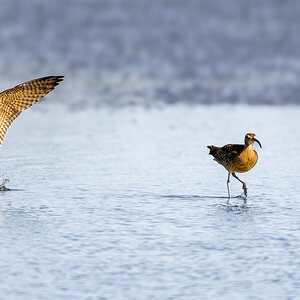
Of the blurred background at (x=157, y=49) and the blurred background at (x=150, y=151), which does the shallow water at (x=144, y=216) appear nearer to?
the blurred background at (x=150, y=151)

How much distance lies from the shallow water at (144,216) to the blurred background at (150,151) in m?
0.02

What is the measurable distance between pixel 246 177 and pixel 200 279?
4.13m

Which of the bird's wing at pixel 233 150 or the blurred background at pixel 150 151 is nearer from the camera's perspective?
the blurred background at pixel 150 151

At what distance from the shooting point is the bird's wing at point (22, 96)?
8.91 m

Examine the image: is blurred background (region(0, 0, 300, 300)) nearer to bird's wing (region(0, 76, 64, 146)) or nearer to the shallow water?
the shallow water

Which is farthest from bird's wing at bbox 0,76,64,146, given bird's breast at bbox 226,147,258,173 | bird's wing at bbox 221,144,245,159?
bird's breast at bbox 226,147,258,173

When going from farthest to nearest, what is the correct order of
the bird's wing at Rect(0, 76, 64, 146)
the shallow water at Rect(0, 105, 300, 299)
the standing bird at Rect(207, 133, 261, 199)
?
the bird's wing at Rect(0, 76, 64, 146) → the standing bird at Rect(207, 133, 261, 199) → the shallow water at Rect(0, 105, 300, 299)

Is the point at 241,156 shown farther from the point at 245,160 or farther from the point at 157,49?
the point at 157,49

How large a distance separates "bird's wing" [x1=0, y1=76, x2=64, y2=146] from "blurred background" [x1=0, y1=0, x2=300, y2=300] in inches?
27.6

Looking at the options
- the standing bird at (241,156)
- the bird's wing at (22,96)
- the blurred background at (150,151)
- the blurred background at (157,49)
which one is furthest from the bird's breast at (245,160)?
the blurred background at (157,49)

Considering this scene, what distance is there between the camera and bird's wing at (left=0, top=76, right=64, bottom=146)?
891 centimetres

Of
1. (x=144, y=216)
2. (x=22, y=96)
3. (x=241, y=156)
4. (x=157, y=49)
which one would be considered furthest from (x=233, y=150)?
(x=157, y=49)

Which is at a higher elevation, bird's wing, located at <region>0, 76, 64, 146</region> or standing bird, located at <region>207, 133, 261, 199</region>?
bird's wing, located at <region>0, 76, 64, 146</region>

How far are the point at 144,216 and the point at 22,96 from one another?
2.61 m
